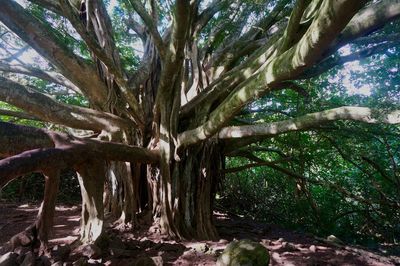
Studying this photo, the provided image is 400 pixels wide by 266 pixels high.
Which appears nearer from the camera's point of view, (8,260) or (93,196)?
(8,260)

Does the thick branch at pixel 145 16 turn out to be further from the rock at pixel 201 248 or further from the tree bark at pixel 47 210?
the rock at pixel 201 248

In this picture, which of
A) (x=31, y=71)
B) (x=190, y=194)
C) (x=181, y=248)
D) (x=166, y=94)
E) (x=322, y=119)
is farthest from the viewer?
(x=31, y=71)

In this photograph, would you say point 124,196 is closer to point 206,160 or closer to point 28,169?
point 206,160

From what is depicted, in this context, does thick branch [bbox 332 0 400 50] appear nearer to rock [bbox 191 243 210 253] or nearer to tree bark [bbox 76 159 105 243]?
rock [bbox 191 243 210 253]

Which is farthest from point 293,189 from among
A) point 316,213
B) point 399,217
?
point 399,217

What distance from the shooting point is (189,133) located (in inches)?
154

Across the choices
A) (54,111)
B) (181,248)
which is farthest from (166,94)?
(181,248)

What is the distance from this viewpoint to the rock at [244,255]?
2939mm

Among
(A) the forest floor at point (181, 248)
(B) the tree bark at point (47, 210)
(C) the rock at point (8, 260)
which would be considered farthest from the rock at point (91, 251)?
(C) the rock at point (8, 260)

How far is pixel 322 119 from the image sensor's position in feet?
9.58

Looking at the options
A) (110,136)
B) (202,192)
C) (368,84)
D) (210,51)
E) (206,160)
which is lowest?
(202,192)

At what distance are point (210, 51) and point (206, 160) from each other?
221 cm

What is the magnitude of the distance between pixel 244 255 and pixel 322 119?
1.32 metres

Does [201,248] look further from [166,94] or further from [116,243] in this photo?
[166,94]
